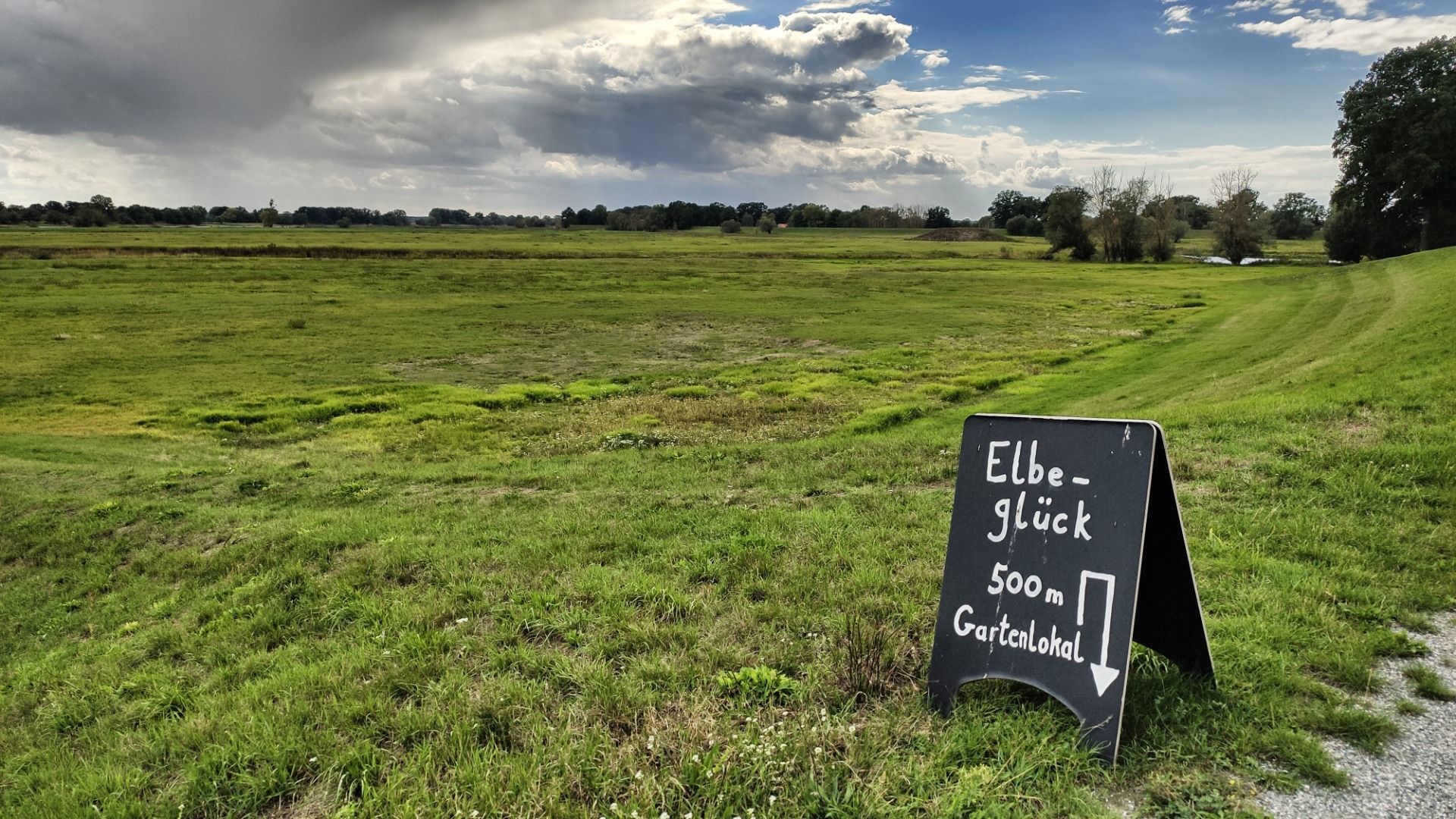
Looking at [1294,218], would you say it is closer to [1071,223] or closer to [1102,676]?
[1071,223]

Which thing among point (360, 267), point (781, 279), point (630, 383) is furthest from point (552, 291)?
point (630, 383)

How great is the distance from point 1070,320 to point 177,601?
45.5m

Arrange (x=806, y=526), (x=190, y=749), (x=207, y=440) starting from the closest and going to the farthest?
(x=190, y=749)
(x=806, y=526)
(x=207, y=440)

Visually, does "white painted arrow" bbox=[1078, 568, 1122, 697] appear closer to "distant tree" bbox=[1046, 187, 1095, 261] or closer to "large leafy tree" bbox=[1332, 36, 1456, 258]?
"large leafy tree" bbox=[1332, 36, 1456, 258]

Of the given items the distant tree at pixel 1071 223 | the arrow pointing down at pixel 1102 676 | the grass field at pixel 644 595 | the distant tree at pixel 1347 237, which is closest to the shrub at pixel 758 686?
the grass field at pixel 644 595

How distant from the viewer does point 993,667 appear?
4.34m

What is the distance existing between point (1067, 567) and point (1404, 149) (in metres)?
90.7

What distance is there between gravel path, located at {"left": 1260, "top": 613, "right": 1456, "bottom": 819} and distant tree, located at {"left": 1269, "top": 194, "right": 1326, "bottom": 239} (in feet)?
575

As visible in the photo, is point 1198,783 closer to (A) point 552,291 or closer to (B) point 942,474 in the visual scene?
(B) point 942,474

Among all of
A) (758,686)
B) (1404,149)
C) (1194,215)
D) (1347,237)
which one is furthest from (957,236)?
(758,686)

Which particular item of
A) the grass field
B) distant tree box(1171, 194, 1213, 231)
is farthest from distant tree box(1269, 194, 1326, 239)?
the grass field

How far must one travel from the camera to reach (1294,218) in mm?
145125

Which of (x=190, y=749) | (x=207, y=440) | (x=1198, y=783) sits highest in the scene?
(x=1198, y=783)

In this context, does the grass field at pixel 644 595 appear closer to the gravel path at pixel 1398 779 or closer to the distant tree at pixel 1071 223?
the gravel path at pixel 1398 779
